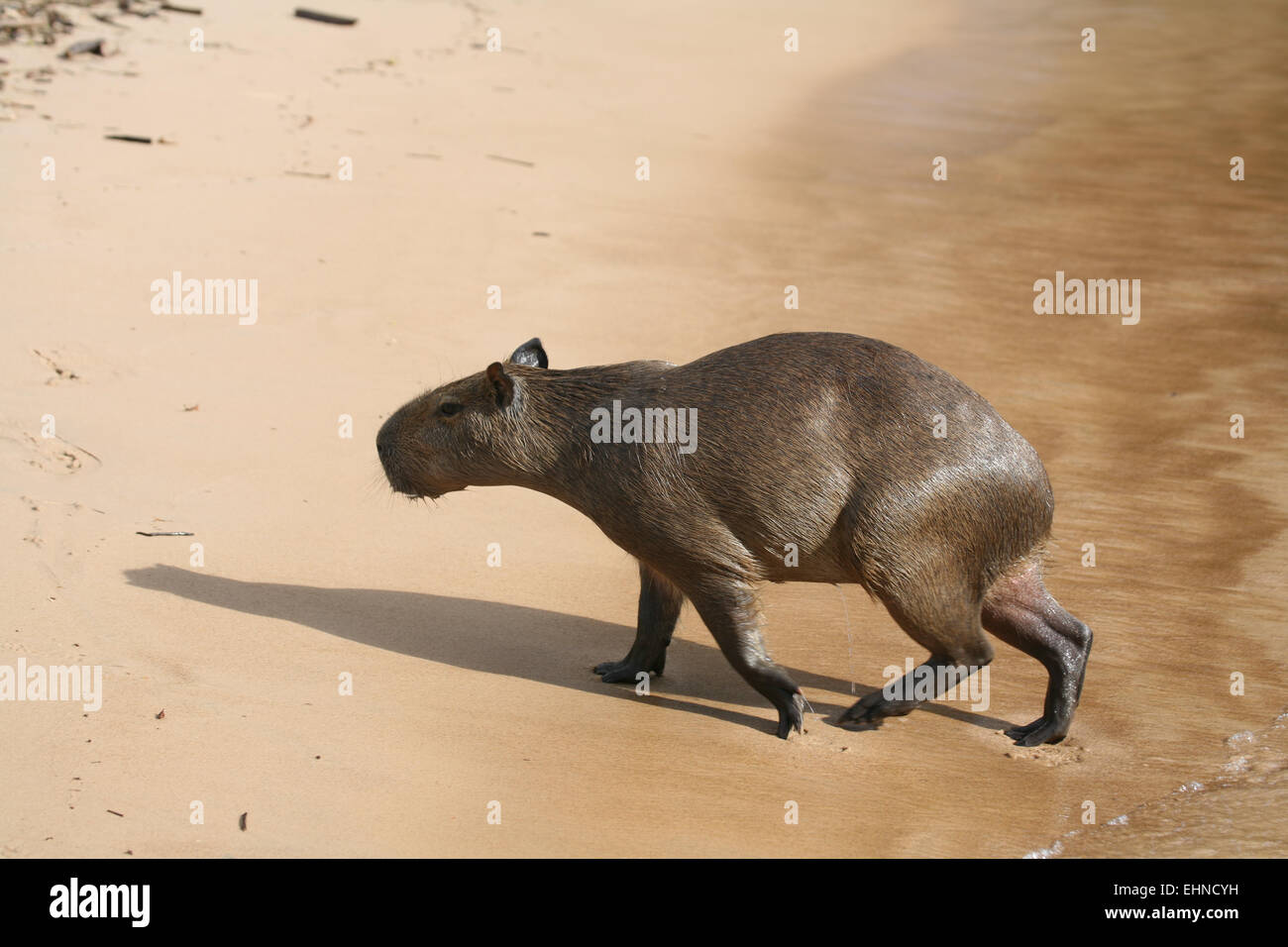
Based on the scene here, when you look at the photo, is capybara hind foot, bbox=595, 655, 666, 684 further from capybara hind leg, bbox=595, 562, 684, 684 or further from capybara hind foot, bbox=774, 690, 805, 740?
capybara hind foot, bbox=774, 690, 805, 740

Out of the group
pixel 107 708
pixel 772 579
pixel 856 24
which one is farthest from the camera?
pixel 856 24

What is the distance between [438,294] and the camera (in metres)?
8.70

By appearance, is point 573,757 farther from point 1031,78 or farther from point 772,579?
point 1031,78

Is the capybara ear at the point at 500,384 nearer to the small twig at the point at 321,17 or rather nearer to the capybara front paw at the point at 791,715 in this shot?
the capybara front paw at the point at 791,715

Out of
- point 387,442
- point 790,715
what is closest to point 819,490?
point 790,715

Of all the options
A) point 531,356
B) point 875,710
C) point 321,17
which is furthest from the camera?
point 321,17

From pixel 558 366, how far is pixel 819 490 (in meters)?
3.70

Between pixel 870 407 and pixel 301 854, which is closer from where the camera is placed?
pixel 301 854

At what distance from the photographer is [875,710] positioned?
488cm

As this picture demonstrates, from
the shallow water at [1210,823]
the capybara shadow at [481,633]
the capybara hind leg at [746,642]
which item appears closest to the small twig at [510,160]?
the capybara shadow at [481,633]

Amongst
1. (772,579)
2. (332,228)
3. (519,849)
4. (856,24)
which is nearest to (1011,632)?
(772,579)

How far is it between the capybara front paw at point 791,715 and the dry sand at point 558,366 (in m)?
0.12

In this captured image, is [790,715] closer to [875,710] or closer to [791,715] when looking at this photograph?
[791,715]

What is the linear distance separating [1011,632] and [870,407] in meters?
1.01
